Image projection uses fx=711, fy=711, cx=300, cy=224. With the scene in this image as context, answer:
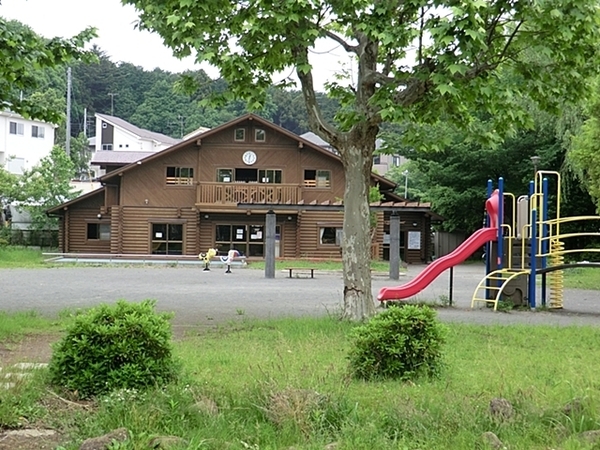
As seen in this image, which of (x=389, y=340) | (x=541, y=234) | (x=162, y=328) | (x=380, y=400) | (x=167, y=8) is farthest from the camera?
(x=541, y=234)

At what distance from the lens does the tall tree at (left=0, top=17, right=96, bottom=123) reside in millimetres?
9227

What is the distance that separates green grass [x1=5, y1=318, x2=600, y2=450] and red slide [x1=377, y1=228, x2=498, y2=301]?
676cm

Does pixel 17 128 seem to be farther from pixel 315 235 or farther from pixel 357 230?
pixel 357 230

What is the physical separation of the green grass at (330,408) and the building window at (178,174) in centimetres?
2799

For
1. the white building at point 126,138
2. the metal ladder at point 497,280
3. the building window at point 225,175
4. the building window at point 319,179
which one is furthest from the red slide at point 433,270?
the white building at point 126,138

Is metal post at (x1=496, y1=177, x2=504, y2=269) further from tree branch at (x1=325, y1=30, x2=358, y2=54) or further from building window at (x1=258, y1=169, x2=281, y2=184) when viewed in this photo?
building window at (x1=258, y1=169, x2=281, y2=184)

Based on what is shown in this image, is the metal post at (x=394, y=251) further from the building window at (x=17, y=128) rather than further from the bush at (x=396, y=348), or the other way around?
the building window at (x=17, y=128)

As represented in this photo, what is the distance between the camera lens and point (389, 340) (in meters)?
6.42

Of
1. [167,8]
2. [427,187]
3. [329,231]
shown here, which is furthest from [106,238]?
[167,8]

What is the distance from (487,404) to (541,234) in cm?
1058

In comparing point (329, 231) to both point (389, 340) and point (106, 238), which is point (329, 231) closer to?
Result: point (106, 238)

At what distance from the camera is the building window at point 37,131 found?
5447 cm

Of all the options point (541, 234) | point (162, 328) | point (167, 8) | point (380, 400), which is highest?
point (167, 8)

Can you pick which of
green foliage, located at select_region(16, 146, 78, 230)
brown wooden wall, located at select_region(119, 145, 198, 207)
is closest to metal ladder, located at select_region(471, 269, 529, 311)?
brown wooden wall, located at select_region(119, 145, 198, 207)
